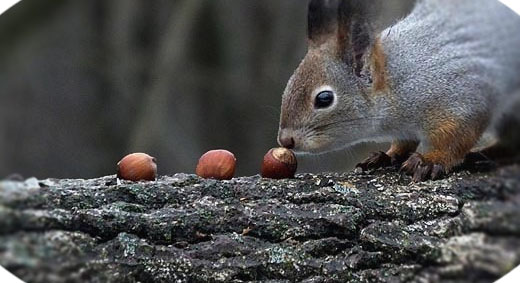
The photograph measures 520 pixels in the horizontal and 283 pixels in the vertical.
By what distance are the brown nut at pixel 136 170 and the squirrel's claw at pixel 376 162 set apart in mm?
369

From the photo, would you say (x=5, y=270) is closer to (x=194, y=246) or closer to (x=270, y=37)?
(x=194, y=246)

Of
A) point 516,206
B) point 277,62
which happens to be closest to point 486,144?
point 516,206

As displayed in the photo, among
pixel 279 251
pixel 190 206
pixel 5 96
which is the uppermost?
pixel 5 96

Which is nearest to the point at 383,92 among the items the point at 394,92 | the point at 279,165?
the point at 394,92

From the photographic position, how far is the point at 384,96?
152 centimetres

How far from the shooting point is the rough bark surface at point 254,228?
1.05 m

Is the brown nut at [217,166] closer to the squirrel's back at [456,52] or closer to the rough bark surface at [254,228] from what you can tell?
the rough bark surface at [254,228]

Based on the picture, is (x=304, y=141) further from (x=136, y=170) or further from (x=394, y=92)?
(x=136, y=170)

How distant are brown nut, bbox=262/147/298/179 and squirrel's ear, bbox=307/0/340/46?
22 centimetres

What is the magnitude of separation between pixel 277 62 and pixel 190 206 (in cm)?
48

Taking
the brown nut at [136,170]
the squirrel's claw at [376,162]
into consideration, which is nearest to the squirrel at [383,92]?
the squirrel's claw at [376,162]

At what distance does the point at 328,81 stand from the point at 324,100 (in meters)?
0.04

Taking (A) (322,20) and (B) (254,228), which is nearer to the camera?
(B) (254,228)

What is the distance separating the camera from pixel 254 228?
125cm
